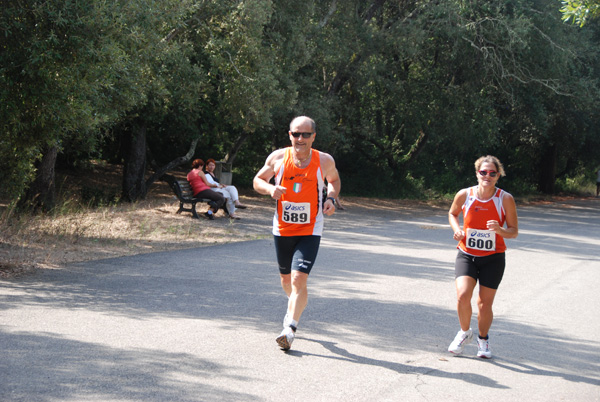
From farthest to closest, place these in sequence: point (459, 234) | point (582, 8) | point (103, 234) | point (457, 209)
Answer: point (103, 234) < point (582, 8) < point (457, 209) < point (459, 234)

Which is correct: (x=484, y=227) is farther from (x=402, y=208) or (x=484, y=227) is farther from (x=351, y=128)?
(x=351, y=128)

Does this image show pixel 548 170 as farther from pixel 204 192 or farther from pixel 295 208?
pixel 295 208

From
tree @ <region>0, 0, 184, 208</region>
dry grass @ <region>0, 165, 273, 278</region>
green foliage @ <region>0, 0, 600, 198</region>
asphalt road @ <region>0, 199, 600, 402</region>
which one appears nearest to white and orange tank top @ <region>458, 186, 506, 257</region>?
asphalt road @ <region>0, 199, 600, 402</region>

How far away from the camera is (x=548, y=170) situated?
3488 centimetres

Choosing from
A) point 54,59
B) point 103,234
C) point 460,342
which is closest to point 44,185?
point 103,234

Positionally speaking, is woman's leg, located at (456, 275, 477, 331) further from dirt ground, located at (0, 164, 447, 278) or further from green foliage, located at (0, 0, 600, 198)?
dirt ground, located at (0, 164, 447, 278)

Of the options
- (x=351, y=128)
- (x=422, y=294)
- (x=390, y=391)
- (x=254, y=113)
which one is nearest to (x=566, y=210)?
(x=351, y=128)

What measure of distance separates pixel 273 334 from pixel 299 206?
1256mm

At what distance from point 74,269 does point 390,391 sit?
541cm

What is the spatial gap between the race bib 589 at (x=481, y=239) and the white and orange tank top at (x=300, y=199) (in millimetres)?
1246

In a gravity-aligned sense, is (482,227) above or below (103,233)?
above

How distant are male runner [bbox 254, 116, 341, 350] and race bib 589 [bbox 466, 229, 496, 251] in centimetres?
117

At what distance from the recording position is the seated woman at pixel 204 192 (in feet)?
50.8

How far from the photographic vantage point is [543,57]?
949 inches
